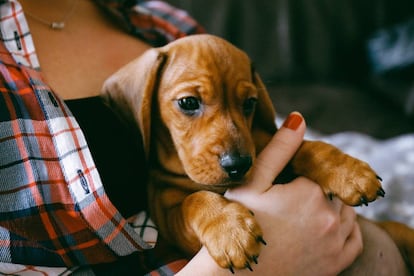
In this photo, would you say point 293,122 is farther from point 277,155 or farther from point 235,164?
point 235,164

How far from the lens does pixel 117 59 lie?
4.22ft

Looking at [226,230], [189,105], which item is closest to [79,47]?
[189,105]

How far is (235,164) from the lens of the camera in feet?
3.14

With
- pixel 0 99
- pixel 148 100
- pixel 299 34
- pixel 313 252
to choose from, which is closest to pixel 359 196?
pixel 313 252

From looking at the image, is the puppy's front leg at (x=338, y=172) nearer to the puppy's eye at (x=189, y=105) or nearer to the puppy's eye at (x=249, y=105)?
the puppy's eye at (x=249, y=105)

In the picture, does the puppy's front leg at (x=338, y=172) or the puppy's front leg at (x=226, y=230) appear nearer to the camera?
the puppy's front leg at (x=226, y=230)

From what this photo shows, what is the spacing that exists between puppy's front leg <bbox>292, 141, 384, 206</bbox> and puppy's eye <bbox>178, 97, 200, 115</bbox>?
26 centimetres

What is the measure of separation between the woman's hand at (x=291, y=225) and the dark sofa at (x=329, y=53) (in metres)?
1.33

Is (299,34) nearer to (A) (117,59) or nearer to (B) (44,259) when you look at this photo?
(A) (117,59)

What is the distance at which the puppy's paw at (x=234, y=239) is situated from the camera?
2.82 ft

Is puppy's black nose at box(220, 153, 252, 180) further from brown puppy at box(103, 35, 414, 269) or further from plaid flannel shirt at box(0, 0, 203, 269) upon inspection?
plaid flannel shirt at box(0, 0, 203, 269)

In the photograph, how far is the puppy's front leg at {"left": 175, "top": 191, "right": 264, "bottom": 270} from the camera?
33.9 inches

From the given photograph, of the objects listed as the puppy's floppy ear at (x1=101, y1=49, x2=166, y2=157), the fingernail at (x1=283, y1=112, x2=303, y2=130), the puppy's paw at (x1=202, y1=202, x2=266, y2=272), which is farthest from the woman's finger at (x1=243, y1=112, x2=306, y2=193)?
the puppy's floppy ear at (x1=101, y1=49, x2=166, y2=157)

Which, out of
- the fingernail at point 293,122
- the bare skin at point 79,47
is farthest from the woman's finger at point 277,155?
the bare skin at point 79,47
